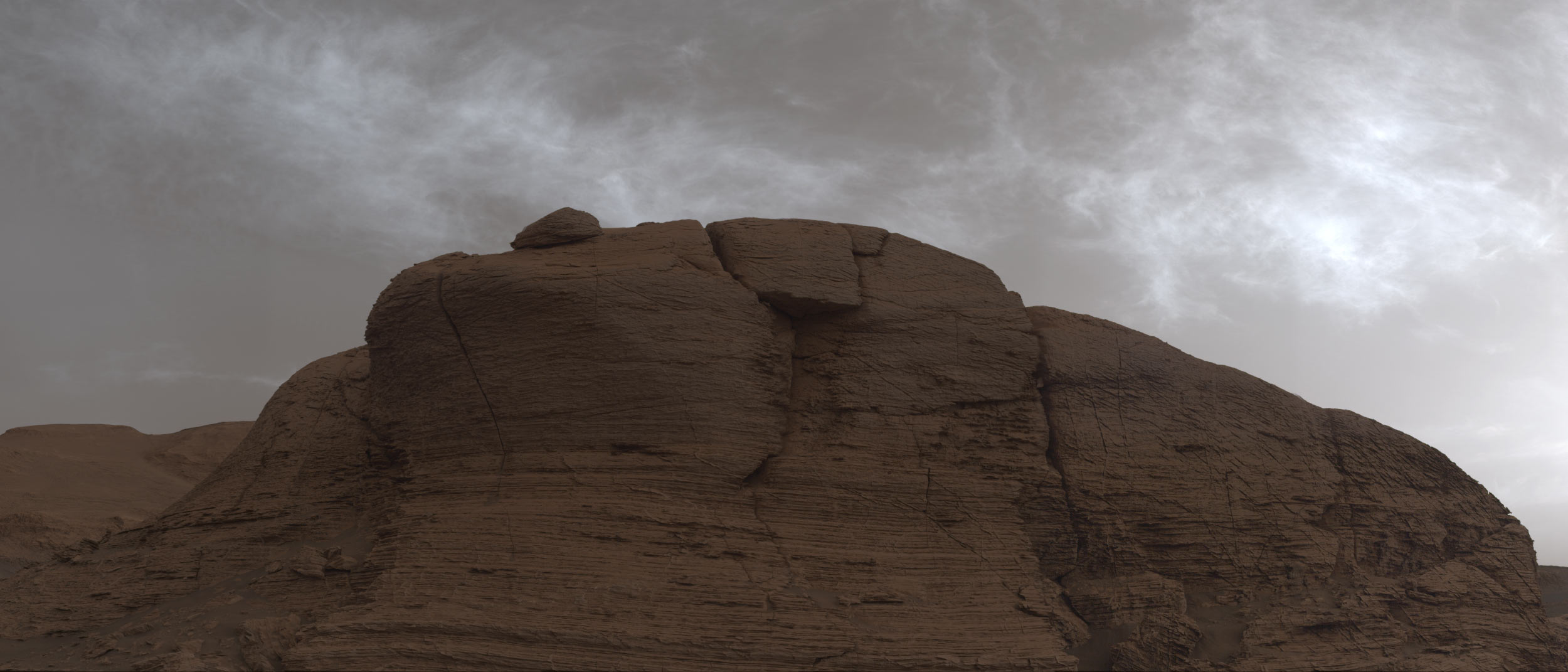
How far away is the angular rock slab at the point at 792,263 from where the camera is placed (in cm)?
1311

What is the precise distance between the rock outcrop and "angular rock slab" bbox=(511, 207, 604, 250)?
1267 cm

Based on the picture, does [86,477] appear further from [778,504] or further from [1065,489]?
[1065,489]

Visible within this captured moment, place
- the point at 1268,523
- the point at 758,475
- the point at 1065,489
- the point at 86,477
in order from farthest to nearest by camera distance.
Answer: the point at 86,477 < the point at 1268,523 < the point at 1065,489 < the point at 758,475

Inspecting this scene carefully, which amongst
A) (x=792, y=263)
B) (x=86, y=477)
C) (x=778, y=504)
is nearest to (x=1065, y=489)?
(x=778, y=504)

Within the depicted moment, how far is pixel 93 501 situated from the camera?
23328mm

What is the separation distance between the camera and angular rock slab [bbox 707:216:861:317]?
43.0 feet

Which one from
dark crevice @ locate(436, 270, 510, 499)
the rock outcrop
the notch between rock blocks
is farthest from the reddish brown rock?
the rock outcrop

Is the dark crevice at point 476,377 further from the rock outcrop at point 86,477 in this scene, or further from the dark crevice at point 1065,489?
the rock outcrop at point 86,477

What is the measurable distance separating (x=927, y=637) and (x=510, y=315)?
241 inches

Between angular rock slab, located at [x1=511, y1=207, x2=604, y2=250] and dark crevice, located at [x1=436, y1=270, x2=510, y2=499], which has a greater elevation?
angular rock slab, located at [x1=511, y1=207, x2=604, y2=250]

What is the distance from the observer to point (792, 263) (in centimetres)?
1337

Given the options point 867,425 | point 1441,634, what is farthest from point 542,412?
point 1441,634

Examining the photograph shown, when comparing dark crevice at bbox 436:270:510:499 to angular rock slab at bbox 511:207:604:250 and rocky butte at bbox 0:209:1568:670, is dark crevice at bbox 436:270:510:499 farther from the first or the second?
angular rock slab at bbox 511:207:604:250

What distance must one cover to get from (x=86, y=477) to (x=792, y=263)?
2105 centimetres
